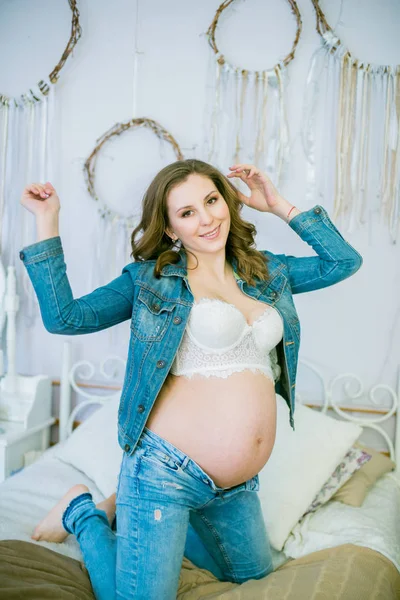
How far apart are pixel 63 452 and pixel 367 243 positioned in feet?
5.21

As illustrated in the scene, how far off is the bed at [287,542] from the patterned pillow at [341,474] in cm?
4

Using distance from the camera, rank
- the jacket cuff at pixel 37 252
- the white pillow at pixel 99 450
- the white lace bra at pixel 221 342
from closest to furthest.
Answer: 1. the jacket cuff at pixel 37 252
2. the white lace bra at pixel 221 342
3. the white pillow at pixel 99 450

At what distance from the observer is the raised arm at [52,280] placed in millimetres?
1337

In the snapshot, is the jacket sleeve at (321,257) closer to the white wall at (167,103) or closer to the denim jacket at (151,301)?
the denim jacket at (151,301)

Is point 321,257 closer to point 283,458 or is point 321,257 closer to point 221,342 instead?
point 221,342

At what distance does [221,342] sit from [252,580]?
692 mm

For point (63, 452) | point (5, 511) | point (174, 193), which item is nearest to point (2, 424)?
point (63, 452)

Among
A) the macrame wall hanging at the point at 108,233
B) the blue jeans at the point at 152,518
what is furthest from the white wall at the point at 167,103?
the blue jeans at the point at 152,518

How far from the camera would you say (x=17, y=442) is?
256cm

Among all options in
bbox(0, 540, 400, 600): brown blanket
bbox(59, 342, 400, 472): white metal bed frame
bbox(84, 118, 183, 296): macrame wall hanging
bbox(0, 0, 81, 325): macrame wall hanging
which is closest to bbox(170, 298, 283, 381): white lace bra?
bbox(0, 540, 400, 600): brown blanket

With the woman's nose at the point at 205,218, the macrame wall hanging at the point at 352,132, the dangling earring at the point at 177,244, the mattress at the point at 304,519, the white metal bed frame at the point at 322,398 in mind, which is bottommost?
the mattress at the point at 304,519

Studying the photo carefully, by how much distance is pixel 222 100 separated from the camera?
2643 mm

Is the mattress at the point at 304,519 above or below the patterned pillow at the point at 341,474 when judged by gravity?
below

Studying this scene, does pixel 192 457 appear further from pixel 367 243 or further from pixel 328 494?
pixel 367 243
